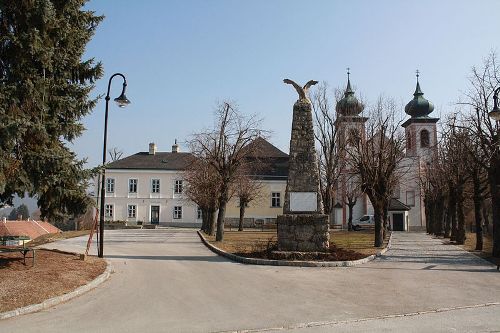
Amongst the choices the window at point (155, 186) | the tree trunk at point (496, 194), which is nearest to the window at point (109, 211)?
the window at point (155, 186)

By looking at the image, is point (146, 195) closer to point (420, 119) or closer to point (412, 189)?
point (412, 189)

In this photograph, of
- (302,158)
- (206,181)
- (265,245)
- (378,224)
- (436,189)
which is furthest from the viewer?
(436,189)

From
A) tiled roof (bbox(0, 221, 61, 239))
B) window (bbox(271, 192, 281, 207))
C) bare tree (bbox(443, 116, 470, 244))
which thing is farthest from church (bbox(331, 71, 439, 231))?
tiled roof (bbox(0, 221, 61, 239))

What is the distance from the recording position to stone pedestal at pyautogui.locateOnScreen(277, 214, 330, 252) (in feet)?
61.7

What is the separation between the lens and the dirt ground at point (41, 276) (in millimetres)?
9828

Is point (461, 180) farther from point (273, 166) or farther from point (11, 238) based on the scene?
point (273, 166)

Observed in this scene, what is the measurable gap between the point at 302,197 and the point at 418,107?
2097 inches

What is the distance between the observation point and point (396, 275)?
50.0 ft

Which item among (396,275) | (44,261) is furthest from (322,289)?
(44,261)

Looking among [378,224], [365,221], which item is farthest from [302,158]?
[365,221]

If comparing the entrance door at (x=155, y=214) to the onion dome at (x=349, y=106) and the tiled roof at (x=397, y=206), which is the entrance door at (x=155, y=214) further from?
the onion dome at (x=349, y=106)

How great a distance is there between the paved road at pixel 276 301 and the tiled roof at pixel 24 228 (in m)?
19.8

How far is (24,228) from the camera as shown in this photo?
38.0 m

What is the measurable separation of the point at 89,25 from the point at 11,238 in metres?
7.41
